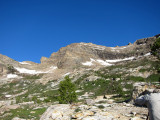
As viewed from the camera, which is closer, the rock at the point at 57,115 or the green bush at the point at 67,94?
the rock at the point at 57,115

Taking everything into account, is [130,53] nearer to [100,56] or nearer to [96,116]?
[100,56]

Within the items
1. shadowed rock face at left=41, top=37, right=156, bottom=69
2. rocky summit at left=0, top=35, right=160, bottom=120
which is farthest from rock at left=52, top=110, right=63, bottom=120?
shadowed rock face at left=41, top=37, right=156, bottom=69

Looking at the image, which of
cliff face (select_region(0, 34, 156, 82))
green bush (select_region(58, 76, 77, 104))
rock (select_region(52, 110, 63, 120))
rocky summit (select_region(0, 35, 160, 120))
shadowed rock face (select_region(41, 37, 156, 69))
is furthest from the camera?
shadowed rock face (select_region(41, 37, 156, 69))

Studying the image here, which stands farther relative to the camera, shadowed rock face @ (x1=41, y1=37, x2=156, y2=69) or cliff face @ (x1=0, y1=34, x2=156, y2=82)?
shadowed rock face @ (x1=41, y1=37, x2=156, y2=69)

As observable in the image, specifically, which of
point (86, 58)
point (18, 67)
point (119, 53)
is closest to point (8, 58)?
point (18, 67)

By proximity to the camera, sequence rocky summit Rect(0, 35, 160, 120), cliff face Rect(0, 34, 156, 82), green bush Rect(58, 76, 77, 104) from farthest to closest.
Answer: cliff face Rect(0, 34, 156, 82)
rocky summit Rect(0, 35, 160, 120)
green bush Rect(58, 76, 77, 104)

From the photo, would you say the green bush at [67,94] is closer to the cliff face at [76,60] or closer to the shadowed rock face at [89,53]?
the cliff face at [76,60]

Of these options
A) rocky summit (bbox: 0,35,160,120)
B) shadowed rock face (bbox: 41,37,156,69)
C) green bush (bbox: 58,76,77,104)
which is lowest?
green bush (bbox: 58,76,77,104)

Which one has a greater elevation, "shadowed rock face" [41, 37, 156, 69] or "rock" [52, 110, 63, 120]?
"shadowed rock face" [41, 37, 156, 69]

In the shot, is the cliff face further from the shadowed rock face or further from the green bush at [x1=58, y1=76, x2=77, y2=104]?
the green bush at [x1=58, y1=76, x2=77, y2=104]

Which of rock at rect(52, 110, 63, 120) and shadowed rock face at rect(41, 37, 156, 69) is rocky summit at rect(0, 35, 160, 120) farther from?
rock at rect(52, 110, 63, 120)

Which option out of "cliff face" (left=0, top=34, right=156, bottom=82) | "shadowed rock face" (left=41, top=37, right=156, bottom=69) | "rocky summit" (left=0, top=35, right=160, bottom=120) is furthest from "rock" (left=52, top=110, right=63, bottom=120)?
"shadowed rock face" (left=41, top=37, right=156, bottom=69)

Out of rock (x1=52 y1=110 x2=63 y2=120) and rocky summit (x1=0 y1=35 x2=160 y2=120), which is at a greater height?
rocky summit (x1=0 y1=35 x2=160 y2=120)

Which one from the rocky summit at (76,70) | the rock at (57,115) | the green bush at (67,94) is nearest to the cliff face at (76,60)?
the rocky summit at (76,70)
